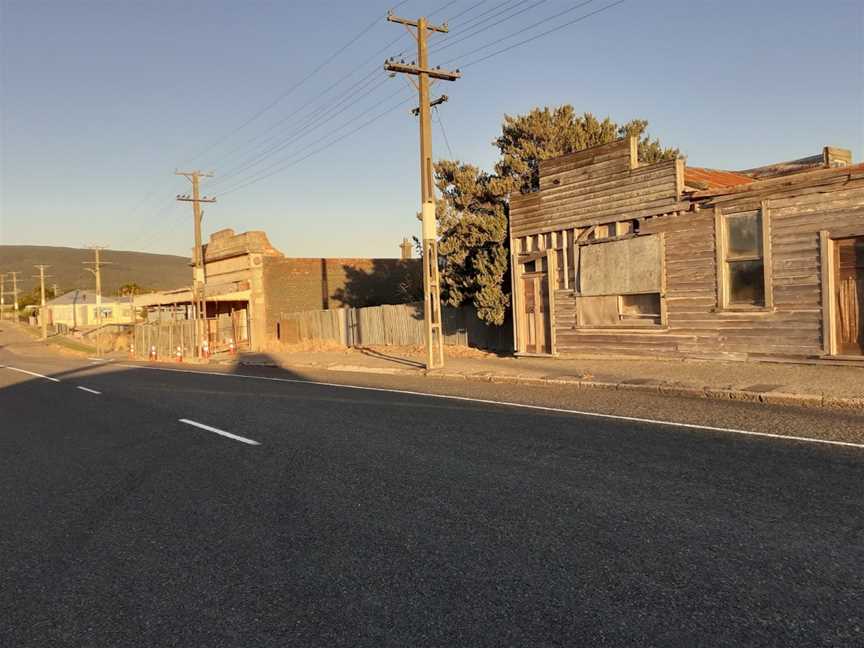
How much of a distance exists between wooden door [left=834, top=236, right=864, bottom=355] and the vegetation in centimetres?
1070

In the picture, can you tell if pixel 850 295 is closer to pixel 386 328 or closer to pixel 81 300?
pixel 386 328

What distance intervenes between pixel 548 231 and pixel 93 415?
12.0 meters

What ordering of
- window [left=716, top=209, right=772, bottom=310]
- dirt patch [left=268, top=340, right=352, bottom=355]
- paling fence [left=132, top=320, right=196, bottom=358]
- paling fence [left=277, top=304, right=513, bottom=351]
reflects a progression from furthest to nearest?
1. paling fence [left=132, top=320, right=196, bottom=358]
2. dirt patch [left=268, top=340, right=352, bottom=355]
3. paling fence [left=277, top=304, right=513, bottom=351]
4. window [left=716, top=209, right=772, bottom=310]

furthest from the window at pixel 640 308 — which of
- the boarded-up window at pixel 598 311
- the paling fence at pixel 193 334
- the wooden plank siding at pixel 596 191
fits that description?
the paling fence at pixel 193 334

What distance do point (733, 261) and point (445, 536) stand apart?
12.2m

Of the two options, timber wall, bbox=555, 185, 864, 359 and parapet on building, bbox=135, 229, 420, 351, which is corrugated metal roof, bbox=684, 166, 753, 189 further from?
parapet on building, bbox=135, 229, 420, 351

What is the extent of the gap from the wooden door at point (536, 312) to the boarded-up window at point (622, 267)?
1602mm

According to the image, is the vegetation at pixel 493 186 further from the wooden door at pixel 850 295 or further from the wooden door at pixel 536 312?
the wooden door at pixel 850 295

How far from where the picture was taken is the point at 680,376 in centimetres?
1371

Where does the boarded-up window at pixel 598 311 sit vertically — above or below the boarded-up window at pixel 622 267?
below

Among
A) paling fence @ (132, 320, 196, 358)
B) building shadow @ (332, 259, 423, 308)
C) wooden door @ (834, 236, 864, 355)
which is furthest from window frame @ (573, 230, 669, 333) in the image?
paling fence @ (132, 320, 196, 358)

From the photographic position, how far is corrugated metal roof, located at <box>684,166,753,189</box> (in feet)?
54.5

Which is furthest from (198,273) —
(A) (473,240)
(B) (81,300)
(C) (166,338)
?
(B) (81,300)

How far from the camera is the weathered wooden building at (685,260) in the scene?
13.5 metres
